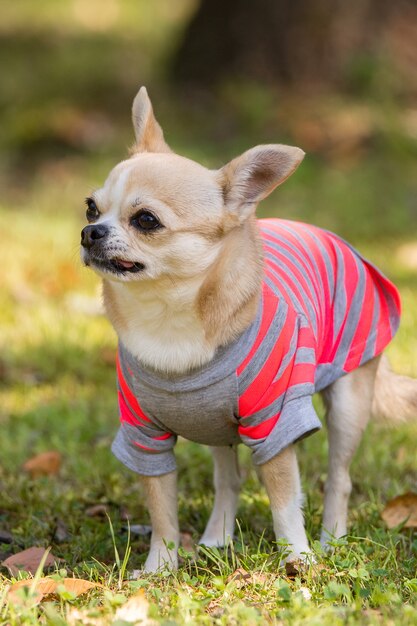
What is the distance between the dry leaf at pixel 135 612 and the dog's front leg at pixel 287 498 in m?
0.66

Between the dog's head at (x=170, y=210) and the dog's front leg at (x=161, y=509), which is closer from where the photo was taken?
the dog's head at (x=170, y=210)

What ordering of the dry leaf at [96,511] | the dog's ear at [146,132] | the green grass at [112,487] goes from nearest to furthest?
the green grass at [112,487] → the dog's ear at [146,132] → the dry leaf at [96,511]

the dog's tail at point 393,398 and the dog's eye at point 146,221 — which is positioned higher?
the dog's eye at point 146,221

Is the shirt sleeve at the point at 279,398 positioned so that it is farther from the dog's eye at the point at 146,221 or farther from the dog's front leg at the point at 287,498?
the dog's eye at the point at 146,221

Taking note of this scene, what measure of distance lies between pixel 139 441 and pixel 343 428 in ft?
2.51

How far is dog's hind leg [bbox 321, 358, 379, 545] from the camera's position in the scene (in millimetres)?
3389

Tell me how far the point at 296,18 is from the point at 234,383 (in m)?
6.25

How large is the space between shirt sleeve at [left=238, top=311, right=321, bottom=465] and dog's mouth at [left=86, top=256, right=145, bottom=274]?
45 centimetres

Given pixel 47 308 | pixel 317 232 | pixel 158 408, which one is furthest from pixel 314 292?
pixel 47 308

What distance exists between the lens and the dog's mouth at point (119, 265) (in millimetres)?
2900

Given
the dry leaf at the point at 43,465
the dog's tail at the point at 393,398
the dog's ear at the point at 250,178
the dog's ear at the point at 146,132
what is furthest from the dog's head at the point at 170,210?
the dry leaf at the point at 43,465

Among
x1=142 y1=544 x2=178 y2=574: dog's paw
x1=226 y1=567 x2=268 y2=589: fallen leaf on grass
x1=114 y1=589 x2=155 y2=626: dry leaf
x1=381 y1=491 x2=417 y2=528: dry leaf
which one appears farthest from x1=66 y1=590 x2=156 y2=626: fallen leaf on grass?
x1=381 y1=491 x2=417 y2=528: dry leaf

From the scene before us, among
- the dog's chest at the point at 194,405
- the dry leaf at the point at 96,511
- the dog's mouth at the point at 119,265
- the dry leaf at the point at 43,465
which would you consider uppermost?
the dog's mouth at the point at 119,265

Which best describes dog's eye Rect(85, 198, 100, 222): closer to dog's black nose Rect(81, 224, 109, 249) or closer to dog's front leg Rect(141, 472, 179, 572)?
dog's black nose Rect(81, 224, 109, 249)
